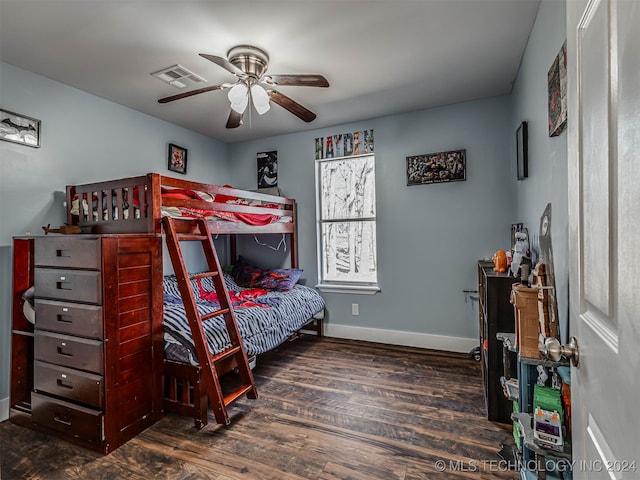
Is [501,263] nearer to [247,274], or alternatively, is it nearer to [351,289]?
[351,289]

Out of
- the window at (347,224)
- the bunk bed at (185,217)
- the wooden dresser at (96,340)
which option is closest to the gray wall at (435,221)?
the window at (347,224)

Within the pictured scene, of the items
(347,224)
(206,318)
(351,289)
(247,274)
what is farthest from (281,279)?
(206,318)

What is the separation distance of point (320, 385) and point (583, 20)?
101 inches

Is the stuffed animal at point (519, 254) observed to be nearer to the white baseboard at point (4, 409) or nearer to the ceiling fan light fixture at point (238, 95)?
the ceiling fan light fixture at point (238, 95)

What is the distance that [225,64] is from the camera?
1.90 meters

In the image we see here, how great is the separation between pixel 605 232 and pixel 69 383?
2592mm

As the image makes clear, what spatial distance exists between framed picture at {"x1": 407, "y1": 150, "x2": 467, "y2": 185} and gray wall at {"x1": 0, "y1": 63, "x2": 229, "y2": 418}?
8.87 feet

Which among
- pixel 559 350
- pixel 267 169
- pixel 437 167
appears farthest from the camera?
pixel 267 169

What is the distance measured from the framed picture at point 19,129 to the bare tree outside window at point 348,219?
2.61 m

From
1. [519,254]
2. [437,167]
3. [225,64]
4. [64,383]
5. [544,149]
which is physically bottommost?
[64,383]

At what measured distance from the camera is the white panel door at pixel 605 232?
44 cm

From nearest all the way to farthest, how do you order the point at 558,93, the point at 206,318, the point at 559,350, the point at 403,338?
the point at 559,350 → the point at 558,93 → the point at 206,318 → the point at 403,338

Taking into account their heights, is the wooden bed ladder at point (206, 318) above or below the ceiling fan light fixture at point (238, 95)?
below

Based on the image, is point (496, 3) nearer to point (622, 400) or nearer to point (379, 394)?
point (622, 400)
